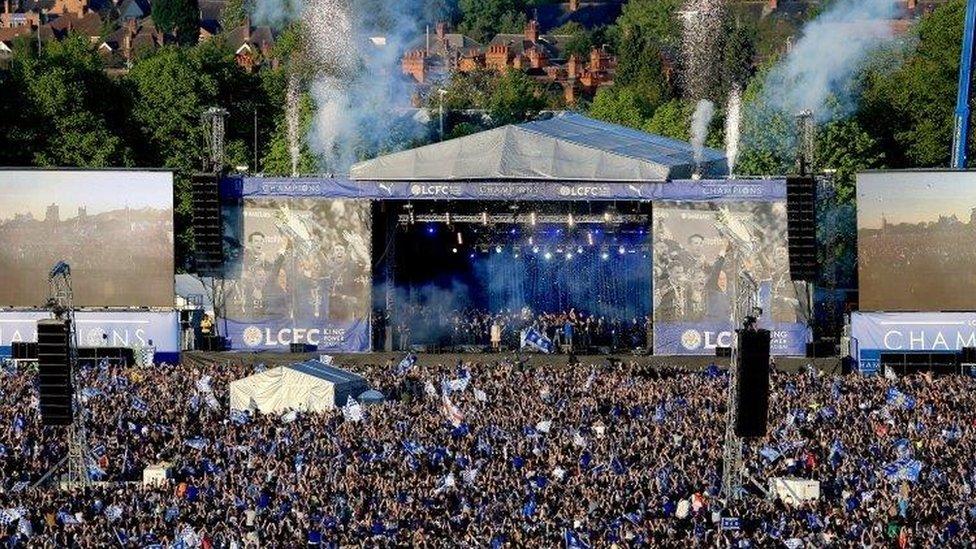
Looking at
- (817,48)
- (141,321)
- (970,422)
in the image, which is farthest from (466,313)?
(817,48)

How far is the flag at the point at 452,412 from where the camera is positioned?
1582 inches

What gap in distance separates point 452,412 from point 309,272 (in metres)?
13.1

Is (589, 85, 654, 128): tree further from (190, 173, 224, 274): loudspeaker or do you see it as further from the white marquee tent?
the white marquee tent

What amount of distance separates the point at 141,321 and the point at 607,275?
11.9 metres

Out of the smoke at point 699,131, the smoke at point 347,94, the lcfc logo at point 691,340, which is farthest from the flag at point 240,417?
the smoke at point 347,94

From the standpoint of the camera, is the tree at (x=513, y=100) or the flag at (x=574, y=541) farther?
the tree at (x=513, y=100)

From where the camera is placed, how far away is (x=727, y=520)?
31.8 meters

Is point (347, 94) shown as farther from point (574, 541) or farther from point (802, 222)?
point (574, 541)

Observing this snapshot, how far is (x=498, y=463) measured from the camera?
118 feet

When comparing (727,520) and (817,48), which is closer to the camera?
(727,520)

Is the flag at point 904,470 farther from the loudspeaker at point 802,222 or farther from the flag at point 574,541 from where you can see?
the loudspeaker at point 802,222

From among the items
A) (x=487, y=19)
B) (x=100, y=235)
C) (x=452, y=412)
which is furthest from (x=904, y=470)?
(x=487, y=19)

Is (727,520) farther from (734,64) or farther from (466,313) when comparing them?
(734,64)

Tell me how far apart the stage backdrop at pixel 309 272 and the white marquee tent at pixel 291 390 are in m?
8.06
